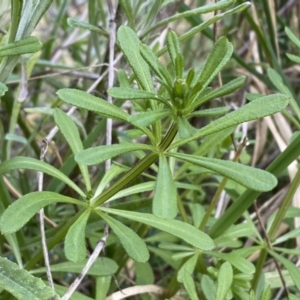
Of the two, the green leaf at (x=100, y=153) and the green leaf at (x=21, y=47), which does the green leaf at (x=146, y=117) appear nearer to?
the green leaf at (x=100, y=153)

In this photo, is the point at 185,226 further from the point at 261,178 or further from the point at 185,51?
the point at 185,51

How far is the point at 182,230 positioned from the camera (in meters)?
0.56

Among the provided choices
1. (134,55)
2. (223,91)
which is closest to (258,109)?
(223,91)

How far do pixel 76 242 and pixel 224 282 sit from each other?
18 cm

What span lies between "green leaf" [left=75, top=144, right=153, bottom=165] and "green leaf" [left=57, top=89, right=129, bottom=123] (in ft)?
0.10

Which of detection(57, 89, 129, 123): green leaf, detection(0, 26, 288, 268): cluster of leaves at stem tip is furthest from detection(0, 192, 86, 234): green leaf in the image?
detection(57, 89, 129, 123): green leaf

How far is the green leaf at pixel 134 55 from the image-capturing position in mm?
519

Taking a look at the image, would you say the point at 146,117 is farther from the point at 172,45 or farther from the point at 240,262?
the point at 240,262

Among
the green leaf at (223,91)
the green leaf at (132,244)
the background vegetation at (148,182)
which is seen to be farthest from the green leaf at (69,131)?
the green leaf at (223,91)

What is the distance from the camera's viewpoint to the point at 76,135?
0.64 meters

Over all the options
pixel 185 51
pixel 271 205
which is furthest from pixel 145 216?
pixel 185 51

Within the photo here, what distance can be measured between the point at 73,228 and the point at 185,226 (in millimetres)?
125

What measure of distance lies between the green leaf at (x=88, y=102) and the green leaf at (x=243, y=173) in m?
0.07

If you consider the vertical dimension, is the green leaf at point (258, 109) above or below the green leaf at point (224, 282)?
above
